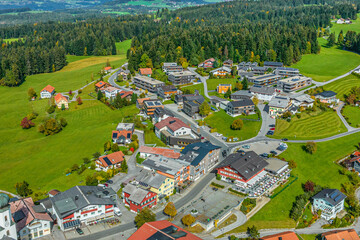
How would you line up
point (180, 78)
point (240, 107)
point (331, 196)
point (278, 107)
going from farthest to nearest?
point (180, 78)
point (240, 107)
point (278, 107)
point (331, 196)

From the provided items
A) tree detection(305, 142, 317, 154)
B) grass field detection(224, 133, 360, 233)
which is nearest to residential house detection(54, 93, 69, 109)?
grass field detection(224, 133, 360, 233)

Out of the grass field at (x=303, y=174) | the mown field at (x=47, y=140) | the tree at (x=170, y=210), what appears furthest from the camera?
the mown field at (x=47, y=140)

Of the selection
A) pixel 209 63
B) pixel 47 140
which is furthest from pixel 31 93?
pixel 209 63

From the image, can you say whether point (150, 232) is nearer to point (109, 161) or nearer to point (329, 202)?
point (109, 161)

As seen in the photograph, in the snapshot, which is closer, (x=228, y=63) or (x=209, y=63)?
(x=228, y=63)

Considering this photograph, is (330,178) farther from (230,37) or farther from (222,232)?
(230,37)

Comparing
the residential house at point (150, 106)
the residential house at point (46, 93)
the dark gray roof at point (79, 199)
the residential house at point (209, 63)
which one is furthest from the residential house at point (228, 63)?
the dark gray roof at point (79, 199)

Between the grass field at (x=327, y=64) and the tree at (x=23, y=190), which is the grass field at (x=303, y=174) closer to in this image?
the tree at (x=23, y=190)
